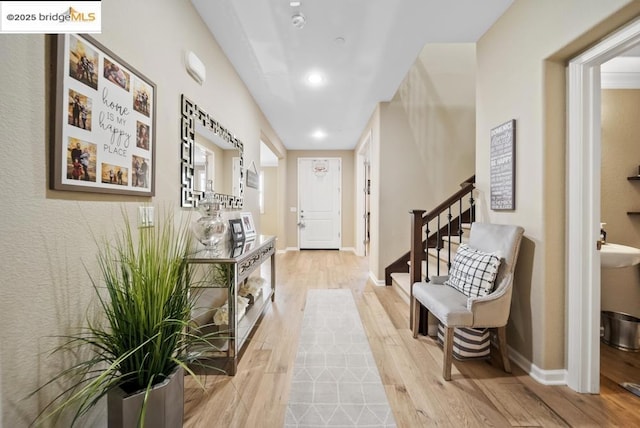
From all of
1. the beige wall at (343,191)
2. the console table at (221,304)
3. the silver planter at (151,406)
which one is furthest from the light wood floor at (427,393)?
the beige wall at (343,191)

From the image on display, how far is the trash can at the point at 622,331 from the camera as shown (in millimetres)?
1966

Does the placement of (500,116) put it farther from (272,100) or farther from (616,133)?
(272,100)

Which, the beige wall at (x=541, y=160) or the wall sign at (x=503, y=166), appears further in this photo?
the wall sign at (x=503, y=166)

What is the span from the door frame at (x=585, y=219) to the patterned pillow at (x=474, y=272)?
0.41 m

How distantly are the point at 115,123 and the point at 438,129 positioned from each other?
3735 millimetres

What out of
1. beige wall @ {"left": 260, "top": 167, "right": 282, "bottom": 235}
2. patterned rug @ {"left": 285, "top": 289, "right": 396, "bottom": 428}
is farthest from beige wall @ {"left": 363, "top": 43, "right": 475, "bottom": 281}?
beige wall @ {"left": 260, "top": 167, "right": 282, "bottom": 235}

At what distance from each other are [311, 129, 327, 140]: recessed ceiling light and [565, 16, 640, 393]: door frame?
376 cm

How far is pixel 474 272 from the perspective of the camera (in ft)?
5.76

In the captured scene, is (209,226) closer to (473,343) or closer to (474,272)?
(474,272)

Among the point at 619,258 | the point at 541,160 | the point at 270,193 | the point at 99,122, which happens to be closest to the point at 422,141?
the point at 541,160

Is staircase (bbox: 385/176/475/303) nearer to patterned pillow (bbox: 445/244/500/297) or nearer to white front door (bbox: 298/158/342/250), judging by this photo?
patterned pillow (bbox: 445/244/500/297)

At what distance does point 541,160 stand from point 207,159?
236 centimetres

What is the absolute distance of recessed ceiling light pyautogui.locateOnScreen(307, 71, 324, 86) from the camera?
285cm
